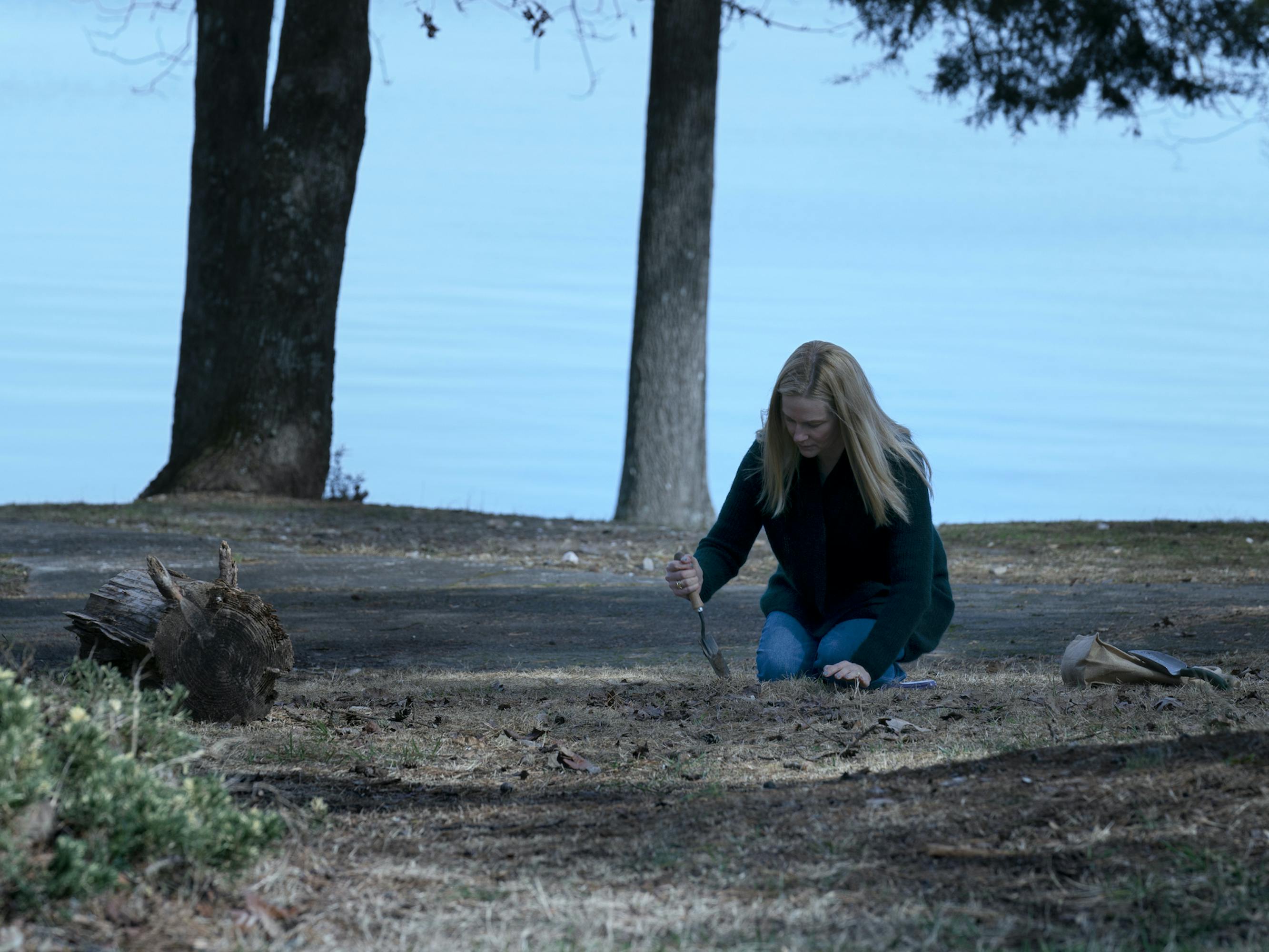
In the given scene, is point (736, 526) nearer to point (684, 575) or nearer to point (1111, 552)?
point (684, 575)

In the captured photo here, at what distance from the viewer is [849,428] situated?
516 centimetres

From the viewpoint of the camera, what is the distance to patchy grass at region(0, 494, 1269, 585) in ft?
33.4

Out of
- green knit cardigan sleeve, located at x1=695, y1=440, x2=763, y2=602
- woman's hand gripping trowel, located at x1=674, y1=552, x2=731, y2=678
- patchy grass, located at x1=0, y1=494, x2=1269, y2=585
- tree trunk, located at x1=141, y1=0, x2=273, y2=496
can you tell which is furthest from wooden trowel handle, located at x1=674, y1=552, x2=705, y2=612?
tree trunk, located at x1=141, y1=0, x2=273, y2=496

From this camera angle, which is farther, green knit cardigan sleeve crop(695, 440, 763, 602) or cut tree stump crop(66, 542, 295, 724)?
green knit cardigan sleeve crop(695, 440, 763, 602)

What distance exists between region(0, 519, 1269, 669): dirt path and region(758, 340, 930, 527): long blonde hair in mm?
1608

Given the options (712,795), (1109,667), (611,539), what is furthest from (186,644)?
(611,539)

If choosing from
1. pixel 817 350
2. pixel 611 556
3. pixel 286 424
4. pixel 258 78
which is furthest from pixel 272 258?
pixel 817 350

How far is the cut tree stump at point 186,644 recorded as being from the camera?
15.8 feet

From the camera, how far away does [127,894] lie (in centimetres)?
282

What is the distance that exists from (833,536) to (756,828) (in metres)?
2.39

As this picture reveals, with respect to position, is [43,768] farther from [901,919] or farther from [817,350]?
[817,350]

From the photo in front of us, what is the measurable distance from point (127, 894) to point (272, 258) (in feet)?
37.3

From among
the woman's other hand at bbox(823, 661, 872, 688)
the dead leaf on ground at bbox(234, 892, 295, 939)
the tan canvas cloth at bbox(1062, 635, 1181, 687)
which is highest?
the tan canvas cloth at bbox(1062, 635, 1181, 687)

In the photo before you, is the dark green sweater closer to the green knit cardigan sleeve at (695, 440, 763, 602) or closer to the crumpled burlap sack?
the green knit cardigan sleeve at (695, 440, 763, 602)
